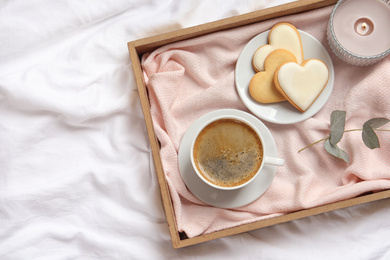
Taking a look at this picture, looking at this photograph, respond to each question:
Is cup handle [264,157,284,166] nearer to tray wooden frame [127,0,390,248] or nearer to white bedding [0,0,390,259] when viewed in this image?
tray wooden frame [127,0,390,248]

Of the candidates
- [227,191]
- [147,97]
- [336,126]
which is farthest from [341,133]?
[147,97]

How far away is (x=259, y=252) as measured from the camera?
887 millimetres

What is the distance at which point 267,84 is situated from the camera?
32.3 inches

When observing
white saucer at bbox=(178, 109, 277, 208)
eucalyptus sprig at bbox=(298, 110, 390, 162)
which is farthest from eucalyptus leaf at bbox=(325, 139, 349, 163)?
white saucer at bbox=(178, 109, 277, 208)

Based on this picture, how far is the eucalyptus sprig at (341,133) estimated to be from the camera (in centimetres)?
79

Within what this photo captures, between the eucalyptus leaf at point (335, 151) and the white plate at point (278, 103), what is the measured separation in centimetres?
7

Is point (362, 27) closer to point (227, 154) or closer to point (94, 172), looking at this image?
point (227, 154)

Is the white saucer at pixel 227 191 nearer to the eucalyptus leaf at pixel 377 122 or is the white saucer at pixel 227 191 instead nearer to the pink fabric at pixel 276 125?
the pink fabric at pixel 276 125

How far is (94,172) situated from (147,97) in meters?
0.20

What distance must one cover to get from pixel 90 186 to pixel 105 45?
0.31 meters

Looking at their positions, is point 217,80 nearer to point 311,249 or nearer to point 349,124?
point 349,124

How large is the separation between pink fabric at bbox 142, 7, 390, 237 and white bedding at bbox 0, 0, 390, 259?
88 millimetres

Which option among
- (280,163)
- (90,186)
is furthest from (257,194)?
(90,186)

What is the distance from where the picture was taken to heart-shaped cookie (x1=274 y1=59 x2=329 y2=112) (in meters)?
0.80
